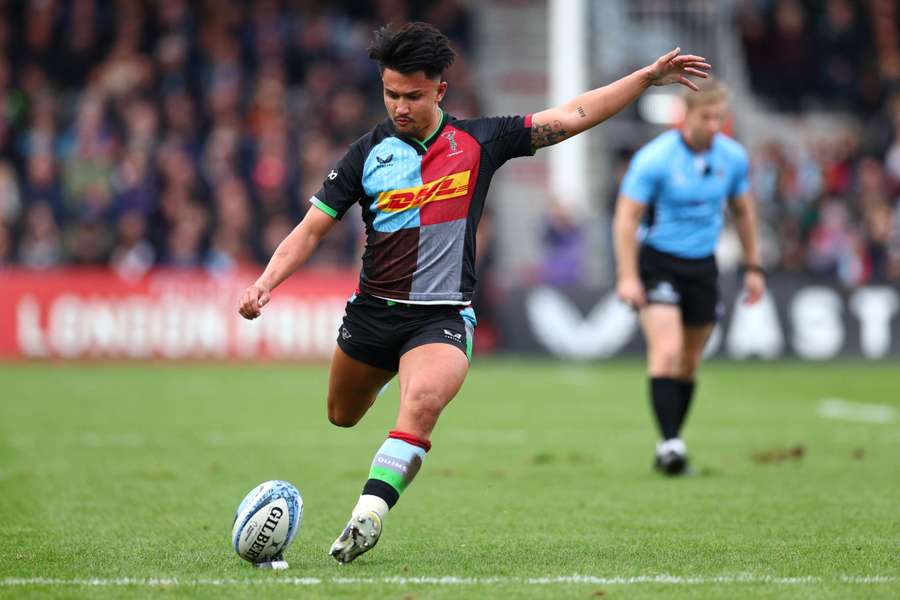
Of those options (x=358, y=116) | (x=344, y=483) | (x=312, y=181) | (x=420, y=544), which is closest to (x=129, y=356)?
(x=312, y=181)

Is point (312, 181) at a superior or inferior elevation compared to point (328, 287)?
superior

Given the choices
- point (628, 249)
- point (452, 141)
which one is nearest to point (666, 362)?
point (628, 249)

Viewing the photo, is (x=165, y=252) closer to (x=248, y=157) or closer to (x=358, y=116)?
(x=248, y=157)

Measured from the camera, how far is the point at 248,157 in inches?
872

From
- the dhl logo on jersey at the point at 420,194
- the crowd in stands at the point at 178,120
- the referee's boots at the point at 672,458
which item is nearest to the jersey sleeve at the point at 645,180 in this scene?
the referee's boots at the point at 672,458

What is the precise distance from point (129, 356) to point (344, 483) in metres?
11.3

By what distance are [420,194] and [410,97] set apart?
429mm

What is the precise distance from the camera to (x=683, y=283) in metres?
9.89

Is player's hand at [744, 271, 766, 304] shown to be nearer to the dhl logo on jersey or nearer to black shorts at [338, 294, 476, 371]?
black shorts at [338, 294, 476, 371]

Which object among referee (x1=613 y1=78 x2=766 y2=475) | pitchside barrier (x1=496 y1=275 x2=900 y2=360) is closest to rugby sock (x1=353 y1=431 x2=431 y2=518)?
referee (x1=613 y1=78 x2=766 y2=475)

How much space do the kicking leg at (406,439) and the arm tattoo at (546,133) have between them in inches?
39.6

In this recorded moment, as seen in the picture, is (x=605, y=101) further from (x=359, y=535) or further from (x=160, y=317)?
(x=160, y=317)

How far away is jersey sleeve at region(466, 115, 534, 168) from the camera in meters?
6.64

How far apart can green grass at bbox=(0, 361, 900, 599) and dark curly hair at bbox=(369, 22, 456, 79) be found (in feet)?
6.77
